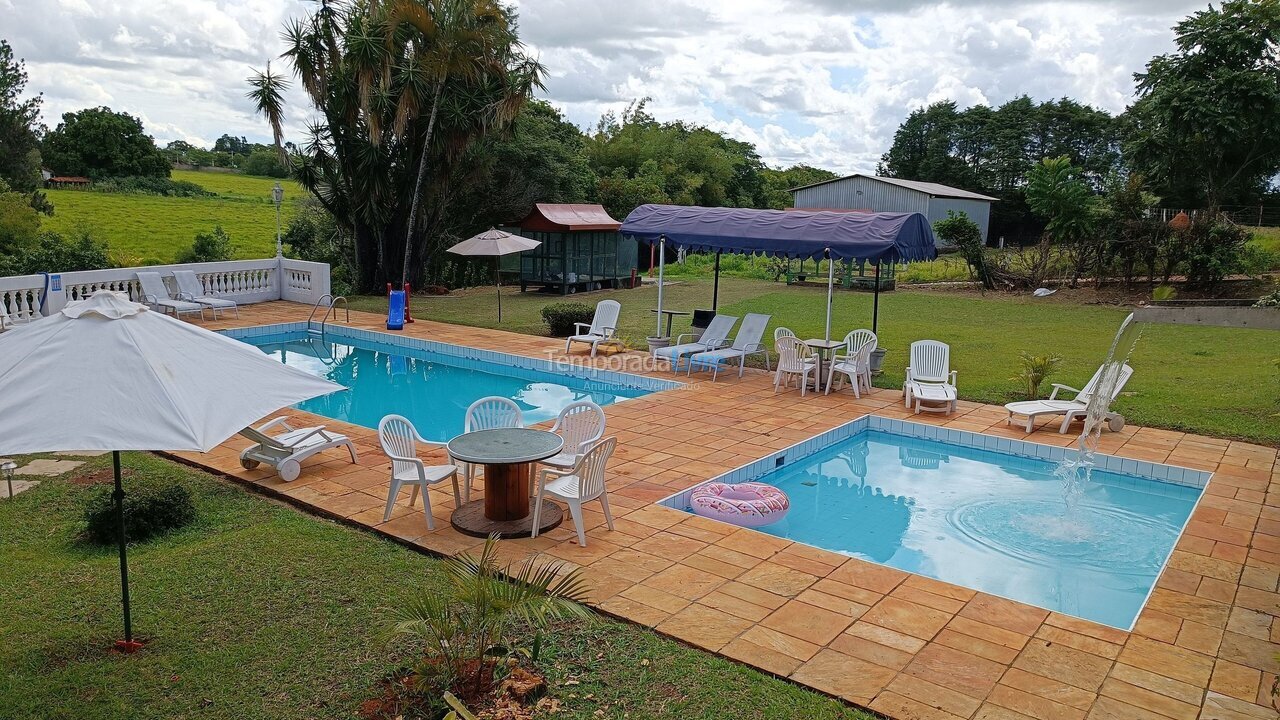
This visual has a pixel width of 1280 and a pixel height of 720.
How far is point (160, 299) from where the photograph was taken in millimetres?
15500

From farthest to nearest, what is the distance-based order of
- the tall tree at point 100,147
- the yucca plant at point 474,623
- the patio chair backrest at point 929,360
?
the tall tree at point 100,147
the patio chair backrest at point 929,360
the yucca plant at point 474,623

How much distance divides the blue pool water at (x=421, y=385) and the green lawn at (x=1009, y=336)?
2.18 meters

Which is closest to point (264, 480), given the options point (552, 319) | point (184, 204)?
point (552, 319)

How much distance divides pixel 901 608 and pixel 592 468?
2176 mm

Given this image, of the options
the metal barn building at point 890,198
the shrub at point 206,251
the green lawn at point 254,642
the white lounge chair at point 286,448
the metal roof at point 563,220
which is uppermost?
the metal barn building at point 890,198

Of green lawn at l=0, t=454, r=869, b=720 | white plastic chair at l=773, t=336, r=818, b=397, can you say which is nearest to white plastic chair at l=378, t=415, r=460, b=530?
green lawn at l=0, t=454, r=869, b=720

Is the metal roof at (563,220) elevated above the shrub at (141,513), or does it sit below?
above

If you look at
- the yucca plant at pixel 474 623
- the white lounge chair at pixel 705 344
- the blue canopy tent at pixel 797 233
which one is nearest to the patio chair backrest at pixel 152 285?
the blue canopy tent at pixel 797 233

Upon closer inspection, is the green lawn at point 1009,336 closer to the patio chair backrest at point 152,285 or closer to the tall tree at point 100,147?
the patio chair backrest at point 152,285

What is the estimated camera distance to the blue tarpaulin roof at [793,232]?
35.3 feet

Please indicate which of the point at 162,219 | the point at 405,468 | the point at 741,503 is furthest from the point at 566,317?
the point at 162,219

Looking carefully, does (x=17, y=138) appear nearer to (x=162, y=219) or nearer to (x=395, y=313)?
(x=162, y=219)

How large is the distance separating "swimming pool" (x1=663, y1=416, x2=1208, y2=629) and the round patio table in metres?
1.20

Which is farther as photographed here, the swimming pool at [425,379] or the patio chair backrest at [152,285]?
the patio chair backrest at [152,285]
